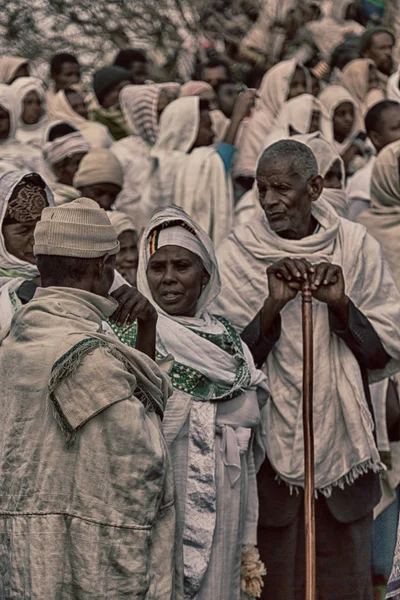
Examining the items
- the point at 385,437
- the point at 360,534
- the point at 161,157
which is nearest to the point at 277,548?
the point at 360,534

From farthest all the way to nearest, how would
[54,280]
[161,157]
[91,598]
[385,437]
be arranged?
[161,157]
[385,437]
[54,280]
[91,598]

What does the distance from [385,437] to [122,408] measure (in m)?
3.18

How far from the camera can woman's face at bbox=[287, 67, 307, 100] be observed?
39.4ft

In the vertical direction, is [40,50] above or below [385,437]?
above

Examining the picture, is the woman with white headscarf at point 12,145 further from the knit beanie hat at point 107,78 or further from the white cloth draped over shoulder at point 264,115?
the knit beanie hat at point 107,78

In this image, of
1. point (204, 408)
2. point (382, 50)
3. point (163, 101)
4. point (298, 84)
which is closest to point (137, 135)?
point (163, 101)

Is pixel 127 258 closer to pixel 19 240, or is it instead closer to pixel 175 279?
pixel 19 240

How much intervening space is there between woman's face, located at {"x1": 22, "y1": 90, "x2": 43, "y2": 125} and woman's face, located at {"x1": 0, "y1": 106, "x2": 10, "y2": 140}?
54.9 inches

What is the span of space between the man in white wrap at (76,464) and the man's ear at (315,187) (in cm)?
236

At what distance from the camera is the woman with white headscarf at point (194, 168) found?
1000 centimetres

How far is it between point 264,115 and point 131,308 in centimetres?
641

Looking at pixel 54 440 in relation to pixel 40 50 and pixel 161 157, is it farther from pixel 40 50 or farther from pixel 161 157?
pixel 40 50

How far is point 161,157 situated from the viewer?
1060cm

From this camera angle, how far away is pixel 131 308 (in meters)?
5.66
